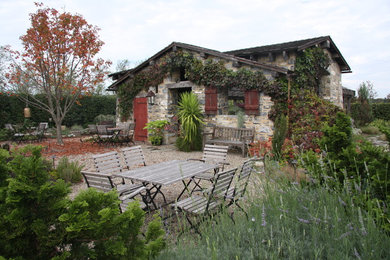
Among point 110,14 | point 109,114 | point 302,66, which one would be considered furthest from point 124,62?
point 302,66

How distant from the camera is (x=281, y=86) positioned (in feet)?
29.6

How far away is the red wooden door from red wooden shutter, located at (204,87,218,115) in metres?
3.35

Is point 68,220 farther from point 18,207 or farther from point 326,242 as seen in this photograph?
point 326,242

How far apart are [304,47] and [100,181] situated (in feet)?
28.0

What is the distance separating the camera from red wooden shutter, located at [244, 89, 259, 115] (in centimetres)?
955

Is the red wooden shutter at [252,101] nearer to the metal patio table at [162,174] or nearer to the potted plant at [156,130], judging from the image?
the potted plant at [156,130]

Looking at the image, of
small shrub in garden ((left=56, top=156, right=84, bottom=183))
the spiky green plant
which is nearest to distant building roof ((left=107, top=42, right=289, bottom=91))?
the spiky green plant

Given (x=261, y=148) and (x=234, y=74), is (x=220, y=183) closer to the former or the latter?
(x=261, y=148)

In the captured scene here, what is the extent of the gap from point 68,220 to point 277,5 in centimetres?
868

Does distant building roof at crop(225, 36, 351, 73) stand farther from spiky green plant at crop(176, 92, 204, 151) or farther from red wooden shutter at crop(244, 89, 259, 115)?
spiky green plant at crop(176, 92, 204, 151)

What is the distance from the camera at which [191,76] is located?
1092 centimetres

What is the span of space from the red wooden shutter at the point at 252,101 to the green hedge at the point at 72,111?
9.34 meters

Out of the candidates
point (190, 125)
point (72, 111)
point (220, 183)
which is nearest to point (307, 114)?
point (190, 125)

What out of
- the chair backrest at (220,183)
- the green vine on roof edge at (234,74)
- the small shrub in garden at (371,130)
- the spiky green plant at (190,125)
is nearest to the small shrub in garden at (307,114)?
the green vine on roof edge at (234,74)
